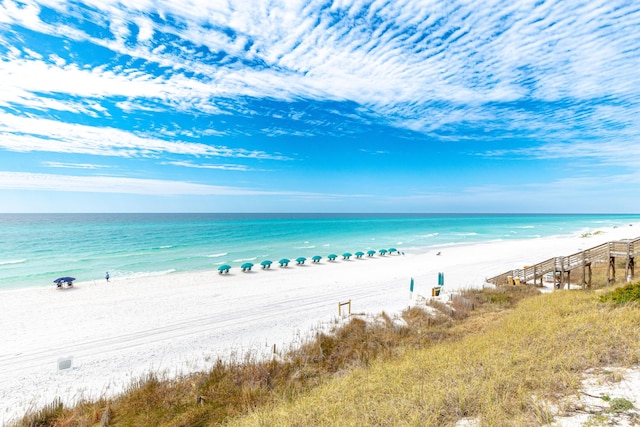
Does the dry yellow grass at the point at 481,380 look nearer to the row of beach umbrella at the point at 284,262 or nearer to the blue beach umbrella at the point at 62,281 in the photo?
the row of beach umbrella at the point at 284,262

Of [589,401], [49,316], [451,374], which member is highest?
[589,401]

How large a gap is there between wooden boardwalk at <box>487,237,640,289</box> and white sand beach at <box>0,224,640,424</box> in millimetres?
2659

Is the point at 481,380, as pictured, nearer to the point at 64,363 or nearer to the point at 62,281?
the point at 64,363

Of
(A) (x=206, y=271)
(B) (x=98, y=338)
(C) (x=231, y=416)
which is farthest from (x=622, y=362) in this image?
(A) (x=206, y=271)

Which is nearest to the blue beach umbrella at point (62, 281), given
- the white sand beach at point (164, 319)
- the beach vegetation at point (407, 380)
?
the white sand beach at point (164, 319)

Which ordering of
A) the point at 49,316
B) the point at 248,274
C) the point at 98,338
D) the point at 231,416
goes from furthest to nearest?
the point at 248,274 → the point at 49,316 → the point at 98,338 → the point at 231,416

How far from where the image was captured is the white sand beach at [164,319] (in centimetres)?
993

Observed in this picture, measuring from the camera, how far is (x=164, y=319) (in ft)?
50.0

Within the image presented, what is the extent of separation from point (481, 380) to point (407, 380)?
1493 mm

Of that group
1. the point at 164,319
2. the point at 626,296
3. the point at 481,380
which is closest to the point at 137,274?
the point at 164,319

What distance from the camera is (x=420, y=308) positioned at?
46.4 ft

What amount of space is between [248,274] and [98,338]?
47.5 feet

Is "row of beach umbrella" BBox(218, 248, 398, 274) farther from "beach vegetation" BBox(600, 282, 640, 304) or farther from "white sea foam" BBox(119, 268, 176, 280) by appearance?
"beach vegetation" BBox(600, 282, 640, 304)

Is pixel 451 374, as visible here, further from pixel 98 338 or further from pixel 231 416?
pixel 98 338
